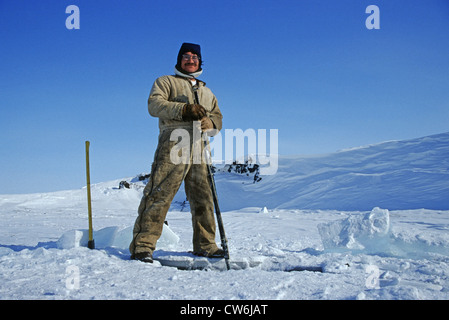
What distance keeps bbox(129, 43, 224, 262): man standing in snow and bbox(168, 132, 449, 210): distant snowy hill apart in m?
8.85

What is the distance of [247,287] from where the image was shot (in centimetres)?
206

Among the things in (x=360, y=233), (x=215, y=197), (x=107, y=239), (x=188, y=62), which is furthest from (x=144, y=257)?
(x=360, y=233)

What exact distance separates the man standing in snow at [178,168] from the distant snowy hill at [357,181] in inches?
349

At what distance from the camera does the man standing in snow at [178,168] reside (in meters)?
3.11

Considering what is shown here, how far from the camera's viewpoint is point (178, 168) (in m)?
3.19

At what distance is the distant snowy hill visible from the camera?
11438 mm

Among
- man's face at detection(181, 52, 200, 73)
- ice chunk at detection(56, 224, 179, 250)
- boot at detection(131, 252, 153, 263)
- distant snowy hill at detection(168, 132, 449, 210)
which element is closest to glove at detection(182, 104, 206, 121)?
man's face at detection(181, 52, 200, 73)

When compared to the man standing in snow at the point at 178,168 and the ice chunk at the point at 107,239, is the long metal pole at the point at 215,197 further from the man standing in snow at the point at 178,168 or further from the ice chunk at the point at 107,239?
the ice chunk at the point at 107,239

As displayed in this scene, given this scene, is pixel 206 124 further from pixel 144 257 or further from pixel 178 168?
pixel 144 257

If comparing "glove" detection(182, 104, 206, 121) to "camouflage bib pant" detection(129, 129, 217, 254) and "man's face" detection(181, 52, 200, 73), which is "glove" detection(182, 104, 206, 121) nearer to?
"camouflage bib pant" detection(129, 129, 217, 254)

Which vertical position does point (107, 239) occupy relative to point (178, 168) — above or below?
below

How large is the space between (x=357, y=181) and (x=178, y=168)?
1176 centimetres

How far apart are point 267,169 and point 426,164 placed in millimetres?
7335
